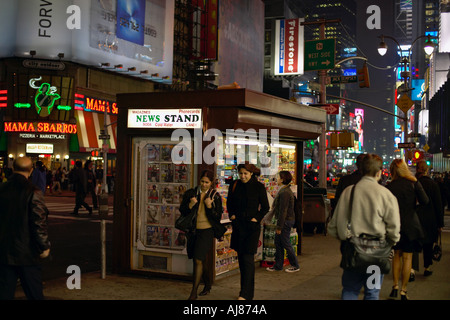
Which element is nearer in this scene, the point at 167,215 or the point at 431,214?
the point at 431,214

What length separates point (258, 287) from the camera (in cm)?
914

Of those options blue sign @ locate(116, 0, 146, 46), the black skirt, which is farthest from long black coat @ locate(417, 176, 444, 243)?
blue sign @ locate(116, 0, 146, 46)

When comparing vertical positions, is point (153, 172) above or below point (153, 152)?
below

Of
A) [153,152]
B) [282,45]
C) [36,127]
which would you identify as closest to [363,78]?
[153,152]

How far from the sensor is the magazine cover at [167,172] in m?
9.74

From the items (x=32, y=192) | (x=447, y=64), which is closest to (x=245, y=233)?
(x=32, y=192)

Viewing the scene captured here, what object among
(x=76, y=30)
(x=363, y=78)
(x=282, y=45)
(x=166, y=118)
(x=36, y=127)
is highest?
(x=282, y=45)

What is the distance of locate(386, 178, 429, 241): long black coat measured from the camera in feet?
26.3

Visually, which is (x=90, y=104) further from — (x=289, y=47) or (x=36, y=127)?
(x=289, y=47)

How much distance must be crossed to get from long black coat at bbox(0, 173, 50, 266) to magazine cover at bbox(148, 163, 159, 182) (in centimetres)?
388

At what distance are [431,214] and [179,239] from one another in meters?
4.34

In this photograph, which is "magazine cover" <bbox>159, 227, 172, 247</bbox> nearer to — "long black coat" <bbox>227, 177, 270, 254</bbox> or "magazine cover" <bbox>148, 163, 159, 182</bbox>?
"magazine cover" <bbox>148, 163, 159, 182</bbox>

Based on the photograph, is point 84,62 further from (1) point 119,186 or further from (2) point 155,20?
(1) point 119,186

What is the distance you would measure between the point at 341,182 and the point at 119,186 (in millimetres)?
4167
